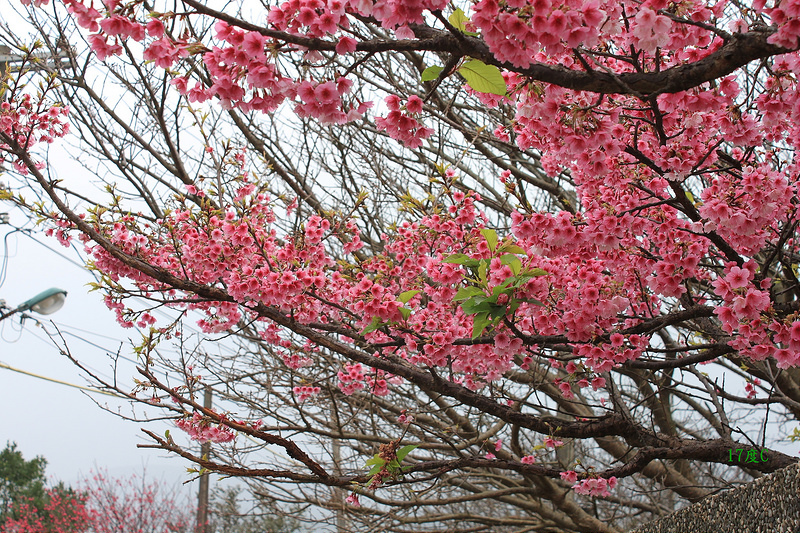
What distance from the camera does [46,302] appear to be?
846 centimetres

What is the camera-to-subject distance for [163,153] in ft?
19.7

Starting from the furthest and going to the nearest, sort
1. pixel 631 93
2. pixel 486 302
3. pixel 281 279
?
pixel 281 279 → pixel 486 302 → pixel 631 93

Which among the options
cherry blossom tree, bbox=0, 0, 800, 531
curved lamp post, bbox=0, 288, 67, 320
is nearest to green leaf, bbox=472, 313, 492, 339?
cherry blossom tree, bbox=0, 0, 800, 531

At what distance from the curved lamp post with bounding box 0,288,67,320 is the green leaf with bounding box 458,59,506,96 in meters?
8.38

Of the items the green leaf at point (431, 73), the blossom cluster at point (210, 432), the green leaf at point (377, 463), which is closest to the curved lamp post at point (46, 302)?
the blossom cluster at point (210, 432)

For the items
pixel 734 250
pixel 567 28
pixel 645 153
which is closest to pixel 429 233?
pixel 645 153

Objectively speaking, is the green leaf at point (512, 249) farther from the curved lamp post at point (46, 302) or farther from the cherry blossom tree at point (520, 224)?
the curved lamp post at point (46, 302)

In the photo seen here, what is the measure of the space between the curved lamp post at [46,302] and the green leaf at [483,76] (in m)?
8.38

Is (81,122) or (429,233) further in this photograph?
(81,122)

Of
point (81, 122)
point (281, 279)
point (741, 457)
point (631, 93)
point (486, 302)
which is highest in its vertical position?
point (81, 122)

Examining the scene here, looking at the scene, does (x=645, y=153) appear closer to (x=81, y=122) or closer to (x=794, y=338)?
(x=794, y=338)

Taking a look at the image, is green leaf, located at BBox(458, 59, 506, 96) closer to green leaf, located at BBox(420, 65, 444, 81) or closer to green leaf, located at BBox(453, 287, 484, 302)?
green leaf, located at BBox(420, 65, 444, 81)

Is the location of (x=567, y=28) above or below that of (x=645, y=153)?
below

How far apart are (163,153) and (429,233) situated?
11.3ft
